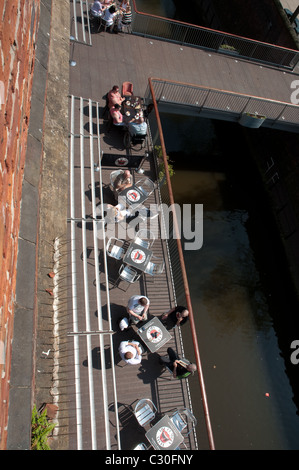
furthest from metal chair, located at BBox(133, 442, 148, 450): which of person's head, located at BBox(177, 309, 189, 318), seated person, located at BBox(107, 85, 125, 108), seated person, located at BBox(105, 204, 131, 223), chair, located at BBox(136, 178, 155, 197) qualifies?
seated person, located at BBox(107, 85, 125, 108)

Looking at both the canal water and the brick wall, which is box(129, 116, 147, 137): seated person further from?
the brick wall

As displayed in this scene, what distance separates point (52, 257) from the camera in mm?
6195

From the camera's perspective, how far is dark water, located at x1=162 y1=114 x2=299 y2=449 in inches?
434

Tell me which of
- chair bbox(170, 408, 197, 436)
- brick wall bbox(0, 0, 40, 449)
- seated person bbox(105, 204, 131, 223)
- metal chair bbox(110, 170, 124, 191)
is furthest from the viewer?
metal chair bbox(110, 170, 124, 191)

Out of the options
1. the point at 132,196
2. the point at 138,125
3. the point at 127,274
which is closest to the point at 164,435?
the point at 127,274

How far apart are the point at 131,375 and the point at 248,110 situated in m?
10.5

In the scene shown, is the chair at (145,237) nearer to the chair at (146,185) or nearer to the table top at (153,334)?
the chair at (146,185)

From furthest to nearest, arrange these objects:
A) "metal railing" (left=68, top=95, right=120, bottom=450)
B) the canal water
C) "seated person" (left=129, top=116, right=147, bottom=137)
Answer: the canal water, "seated person" (left=129, top=116, right=147, bottom=137), "metal railing" (left=68, top=95, right=120, bottom=450)

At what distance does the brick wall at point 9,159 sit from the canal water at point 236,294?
8336mm

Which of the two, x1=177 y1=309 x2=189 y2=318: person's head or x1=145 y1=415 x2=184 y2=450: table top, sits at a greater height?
x1=177 y1=309 x2=189 y2=318: person's head

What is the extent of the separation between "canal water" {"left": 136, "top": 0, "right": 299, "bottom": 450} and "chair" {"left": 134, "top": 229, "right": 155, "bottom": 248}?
4.07 meters
